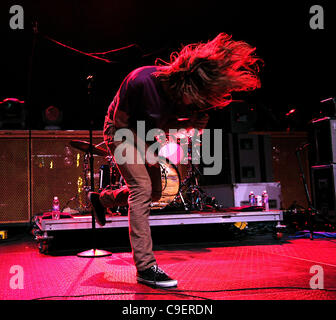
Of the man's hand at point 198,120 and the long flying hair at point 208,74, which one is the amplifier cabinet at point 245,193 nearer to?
the man's hand at point 198,120

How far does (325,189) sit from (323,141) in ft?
2.35

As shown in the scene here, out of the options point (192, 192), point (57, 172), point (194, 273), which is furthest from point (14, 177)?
point (194, 273)

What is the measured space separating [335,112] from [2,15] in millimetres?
5501

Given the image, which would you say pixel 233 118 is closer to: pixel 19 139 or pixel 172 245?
pixel 172 245

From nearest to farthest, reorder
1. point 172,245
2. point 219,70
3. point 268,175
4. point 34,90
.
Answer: point 219,70, point 172,245, point 268,175, point 34,90

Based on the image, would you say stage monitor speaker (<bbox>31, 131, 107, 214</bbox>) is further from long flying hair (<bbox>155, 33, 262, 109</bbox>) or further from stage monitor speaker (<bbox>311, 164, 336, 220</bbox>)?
long flying hair (<bbox>155, 33, 262, 109</bbox>)

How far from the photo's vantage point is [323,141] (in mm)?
5441

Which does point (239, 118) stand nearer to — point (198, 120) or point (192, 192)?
point (192, 192)

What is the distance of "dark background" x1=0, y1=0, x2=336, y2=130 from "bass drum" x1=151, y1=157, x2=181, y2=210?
1542 mm

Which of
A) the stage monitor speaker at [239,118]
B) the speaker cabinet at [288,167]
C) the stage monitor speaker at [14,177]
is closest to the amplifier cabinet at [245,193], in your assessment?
the stage monitor speaker at [239,118]

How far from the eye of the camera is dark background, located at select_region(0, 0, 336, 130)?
235 inches

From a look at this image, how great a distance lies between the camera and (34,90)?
7.73m

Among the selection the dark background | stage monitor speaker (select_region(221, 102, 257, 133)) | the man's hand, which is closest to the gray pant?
the man's hand
